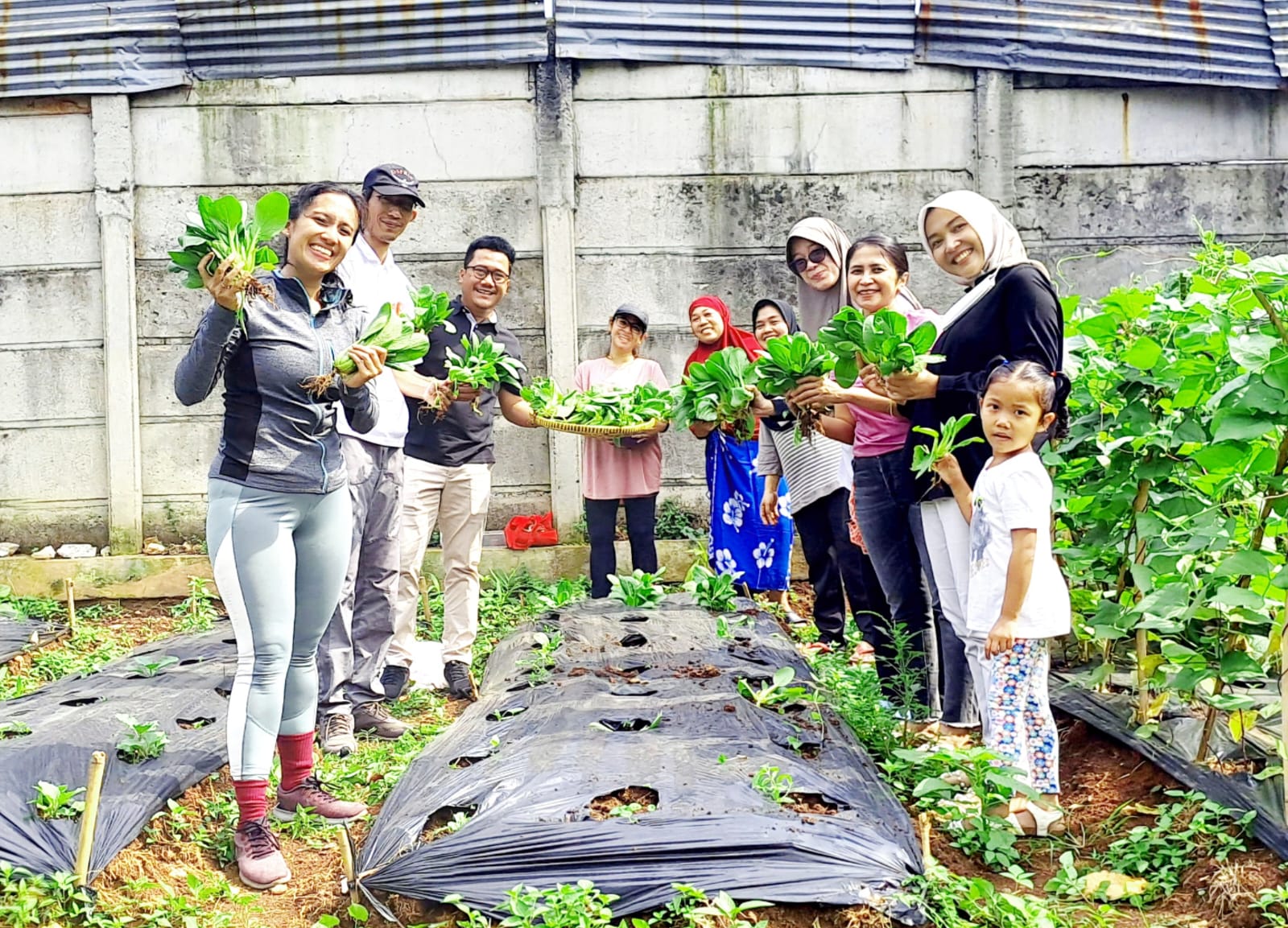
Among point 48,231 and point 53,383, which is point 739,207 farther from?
point 53,383

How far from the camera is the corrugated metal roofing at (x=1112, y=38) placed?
252 inches

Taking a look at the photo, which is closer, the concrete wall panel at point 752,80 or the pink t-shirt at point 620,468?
the pink t-shirt at point 620,468

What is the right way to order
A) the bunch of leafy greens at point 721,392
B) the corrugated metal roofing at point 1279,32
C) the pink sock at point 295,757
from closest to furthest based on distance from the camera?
the pink sock at point 295,757 < the bunch of leafy greens at point 721,392 < the corrugated metal roofing at point 1279,32

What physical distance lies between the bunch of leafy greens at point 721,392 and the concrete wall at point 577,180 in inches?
82.9

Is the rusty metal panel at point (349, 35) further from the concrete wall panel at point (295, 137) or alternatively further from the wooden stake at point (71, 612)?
the wooden stake at point (71, 612)

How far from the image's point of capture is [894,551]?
395cm

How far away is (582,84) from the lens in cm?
653

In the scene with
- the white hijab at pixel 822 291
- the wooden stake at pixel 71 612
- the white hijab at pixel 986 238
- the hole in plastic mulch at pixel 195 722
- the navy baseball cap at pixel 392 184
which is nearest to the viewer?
the white hijab at pixel 986 238

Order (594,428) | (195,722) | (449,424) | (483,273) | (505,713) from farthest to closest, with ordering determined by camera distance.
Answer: (594,428), (483,273), (449,424), (195,722), (505,713)

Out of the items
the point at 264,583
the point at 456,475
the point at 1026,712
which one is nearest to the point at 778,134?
the point at 456,475

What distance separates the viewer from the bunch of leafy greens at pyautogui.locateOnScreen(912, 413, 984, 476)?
3385 mm

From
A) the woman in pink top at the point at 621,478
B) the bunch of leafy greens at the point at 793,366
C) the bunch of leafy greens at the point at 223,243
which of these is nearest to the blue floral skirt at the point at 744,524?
the woman in pink top at the point at 621,478

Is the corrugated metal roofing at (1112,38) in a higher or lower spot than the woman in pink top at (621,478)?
higher

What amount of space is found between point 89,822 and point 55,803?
0.24 m
